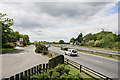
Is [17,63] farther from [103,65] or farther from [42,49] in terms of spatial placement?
[42,49]

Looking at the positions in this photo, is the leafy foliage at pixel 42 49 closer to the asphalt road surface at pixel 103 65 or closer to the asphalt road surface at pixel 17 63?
the asphalt road surface at pixel 17 63

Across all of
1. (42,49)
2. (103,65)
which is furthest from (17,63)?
(42,49)

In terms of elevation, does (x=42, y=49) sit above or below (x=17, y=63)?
above

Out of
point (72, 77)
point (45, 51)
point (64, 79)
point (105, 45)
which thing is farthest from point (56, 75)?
point (105, 45)

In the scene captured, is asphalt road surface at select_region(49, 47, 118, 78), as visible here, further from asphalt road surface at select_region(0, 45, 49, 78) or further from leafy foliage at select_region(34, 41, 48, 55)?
leafy foliage at select_region(34, 41, 48, 55)

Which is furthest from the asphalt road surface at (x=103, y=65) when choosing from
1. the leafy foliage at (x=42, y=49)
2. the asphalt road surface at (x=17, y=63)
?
the leafy foliage at (x=42, y=49)

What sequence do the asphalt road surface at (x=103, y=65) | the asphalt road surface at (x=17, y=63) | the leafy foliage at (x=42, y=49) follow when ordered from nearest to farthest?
the asphalt road surface at (x=103, y=65) → the asphalt road surface at (x=17, y=63) → the leafy foliage at (x=42, y=49)

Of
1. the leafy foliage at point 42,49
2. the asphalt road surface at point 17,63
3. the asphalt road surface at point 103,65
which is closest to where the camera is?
the asphalt road surface at point 103,65

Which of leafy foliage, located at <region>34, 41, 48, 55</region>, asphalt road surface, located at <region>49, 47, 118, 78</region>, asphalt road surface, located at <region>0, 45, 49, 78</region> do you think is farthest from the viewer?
leafy foliage, located at <region>34, 41, 48, 55</region>

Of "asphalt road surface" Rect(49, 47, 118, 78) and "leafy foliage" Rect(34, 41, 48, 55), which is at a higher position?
"leafy foliage" Rect(34, 41, 48, 55)

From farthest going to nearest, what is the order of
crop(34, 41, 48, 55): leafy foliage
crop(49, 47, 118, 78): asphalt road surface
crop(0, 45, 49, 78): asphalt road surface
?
crop(34, 41, 48, 55): leafy foliage < crop(0, 45, 49, 78): asphalt road surface < crop(49, 47, 118, 78): asphalt road surface

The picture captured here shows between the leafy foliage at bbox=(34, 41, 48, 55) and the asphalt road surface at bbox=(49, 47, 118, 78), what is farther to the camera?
the leafy foliage at bbox=(34, 41, 48, 55)

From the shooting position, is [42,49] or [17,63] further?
[42,49]

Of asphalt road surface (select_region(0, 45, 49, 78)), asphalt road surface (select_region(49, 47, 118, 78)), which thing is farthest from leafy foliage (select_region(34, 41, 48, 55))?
asphalt road surface (select_region(49, 47, 118, 78))
